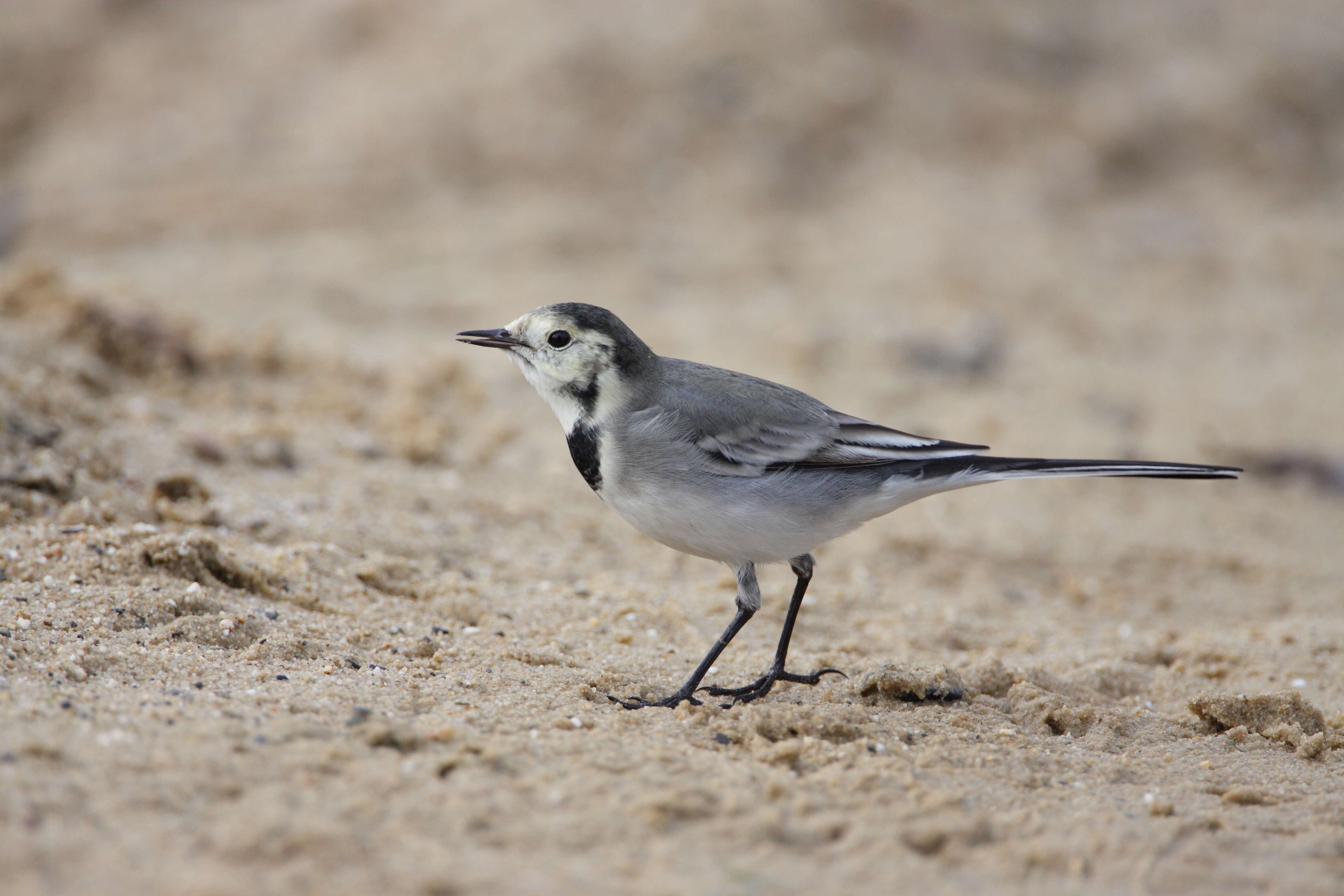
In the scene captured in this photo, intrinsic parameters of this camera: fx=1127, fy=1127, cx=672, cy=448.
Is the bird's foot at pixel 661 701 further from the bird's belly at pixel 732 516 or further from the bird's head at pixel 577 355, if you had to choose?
the bird's head at pixel 577 355

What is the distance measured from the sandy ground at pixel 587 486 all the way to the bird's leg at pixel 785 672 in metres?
0.08

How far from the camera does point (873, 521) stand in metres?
7.11

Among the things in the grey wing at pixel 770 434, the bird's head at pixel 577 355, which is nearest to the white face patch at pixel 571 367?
the bird's head at pixel 577 355

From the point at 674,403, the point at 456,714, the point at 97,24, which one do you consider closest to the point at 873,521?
the point at 674,403

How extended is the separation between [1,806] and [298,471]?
3.64 metres

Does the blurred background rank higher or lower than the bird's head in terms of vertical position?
higher

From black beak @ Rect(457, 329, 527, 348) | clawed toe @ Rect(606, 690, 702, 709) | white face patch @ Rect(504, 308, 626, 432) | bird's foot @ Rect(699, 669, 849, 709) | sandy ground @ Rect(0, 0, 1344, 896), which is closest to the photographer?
sandy ground @ Rect(0, 0, 1344, 896)

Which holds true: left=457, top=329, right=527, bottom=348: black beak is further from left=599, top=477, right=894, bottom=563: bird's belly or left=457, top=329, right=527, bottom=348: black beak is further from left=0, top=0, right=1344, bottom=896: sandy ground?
left=0, top=0, right=1344, bottom=896: sandy ground

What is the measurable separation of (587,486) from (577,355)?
2.59 metres

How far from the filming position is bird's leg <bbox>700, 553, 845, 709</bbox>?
427cm

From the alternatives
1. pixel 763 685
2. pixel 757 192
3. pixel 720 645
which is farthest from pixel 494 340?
→ pixel 757 192

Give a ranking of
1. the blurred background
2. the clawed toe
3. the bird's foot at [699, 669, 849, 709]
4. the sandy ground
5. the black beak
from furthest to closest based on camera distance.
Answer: the blurred background
the black beak
the bird's foot at [699, 669, 849, 709]
the clawed toe
the sandy ground

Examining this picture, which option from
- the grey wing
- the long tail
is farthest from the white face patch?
the long tail

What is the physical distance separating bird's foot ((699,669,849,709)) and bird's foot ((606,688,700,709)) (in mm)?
130
